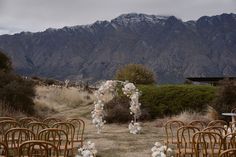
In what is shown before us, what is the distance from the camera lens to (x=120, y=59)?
140 metres

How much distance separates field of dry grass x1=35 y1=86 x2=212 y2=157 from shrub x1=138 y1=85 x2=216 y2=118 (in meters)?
0.77

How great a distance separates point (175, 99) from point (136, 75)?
356 inches

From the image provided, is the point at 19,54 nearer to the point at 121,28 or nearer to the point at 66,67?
the point at 66,67

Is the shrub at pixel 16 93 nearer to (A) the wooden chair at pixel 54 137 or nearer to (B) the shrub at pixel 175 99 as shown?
(B) the shrub at pixel 175 99

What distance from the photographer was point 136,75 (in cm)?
2908

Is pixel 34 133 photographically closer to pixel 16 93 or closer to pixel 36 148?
pixel 36 148

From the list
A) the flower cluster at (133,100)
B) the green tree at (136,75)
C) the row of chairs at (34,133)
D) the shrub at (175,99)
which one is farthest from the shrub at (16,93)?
the green tree at (136,75)

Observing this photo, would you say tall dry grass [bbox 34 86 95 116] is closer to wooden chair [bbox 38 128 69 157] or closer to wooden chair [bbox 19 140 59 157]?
wooden chair [bbox 38 128 69 157]

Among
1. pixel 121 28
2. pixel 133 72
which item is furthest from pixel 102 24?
pixel 133 72

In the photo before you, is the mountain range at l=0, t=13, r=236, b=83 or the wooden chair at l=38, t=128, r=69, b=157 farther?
the mountain range at l=0, t=13, r=236, b=83

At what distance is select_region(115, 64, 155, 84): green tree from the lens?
28.8m

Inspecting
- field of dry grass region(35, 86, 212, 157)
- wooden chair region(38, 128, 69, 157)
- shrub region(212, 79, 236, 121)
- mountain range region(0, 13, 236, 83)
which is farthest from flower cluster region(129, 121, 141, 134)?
mountain range region(0, 13, 236, 83)

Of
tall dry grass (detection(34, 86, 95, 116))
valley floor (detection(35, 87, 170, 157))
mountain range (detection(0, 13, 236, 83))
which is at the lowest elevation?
valley floor (detection(35, 87, 170, 157))

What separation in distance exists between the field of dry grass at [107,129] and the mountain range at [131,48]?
312ft
